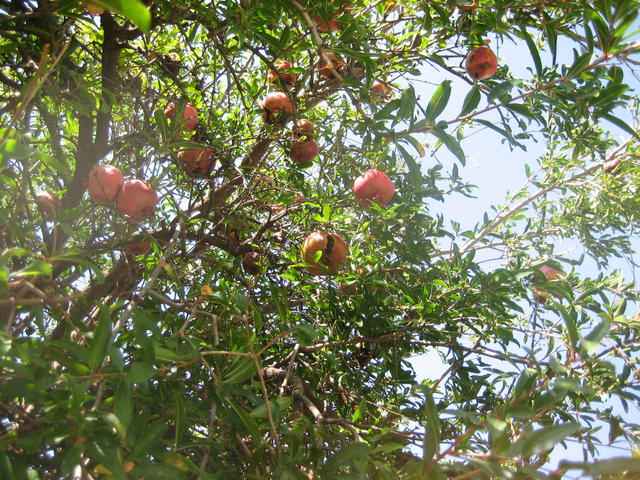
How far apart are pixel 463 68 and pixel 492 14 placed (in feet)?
1.51

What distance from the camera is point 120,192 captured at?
1.99 metres

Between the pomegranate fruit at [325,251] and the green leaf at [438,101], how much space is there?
2.50 feet

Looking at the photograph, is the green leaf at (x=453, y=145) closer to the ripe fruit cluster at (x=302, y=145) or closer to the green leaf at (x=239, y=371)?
the green leaf at (x=239, y=371)

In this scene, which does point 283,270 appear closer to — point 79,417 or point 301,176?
point 301,176

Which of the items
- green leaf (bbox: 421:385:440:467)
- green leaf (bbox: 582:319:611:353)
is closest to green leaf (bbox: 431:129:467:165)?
green leaf (bbox: 582:319:611:353)

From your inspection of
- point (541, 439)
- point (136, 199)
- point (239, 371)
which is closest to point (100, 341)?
point (239, 371)

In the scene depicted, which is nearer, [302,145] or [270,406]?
[270,406]

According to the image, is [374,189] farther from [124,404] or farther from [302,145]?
[124,404]

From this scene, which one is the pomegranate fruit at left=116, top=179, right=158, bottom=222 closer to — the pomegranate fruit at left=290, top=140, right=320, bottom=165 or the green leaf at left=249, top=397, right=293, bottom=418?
the pomegranate fruit at left=290, top=140, right=320, bottom=165

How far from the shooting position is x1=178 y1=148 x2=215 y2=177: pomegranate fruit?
7.78 ft

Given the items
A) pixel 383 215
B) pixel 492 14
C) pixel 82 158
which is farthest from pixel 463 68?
pixel 82 158

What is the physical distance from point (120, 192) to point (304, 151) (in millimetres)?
872

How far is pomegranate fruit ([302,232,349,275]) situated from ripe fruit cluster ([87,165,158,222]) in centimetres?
66

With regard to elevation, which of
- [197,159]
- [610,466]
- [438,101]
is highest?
[197,159]
